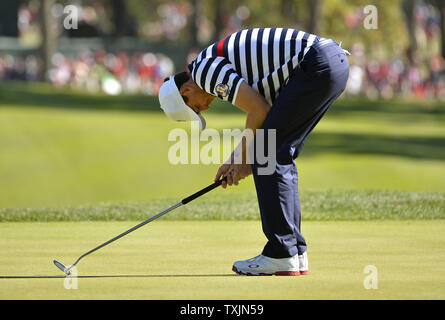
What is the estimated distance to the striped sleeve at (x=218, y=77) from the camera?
5.38 metres

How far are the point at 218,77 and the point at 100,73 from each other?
Result: 125 feet

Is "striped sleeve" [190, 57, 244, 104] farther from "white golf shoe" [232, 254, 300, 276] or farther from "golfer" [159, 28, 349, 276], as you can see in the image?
"white golf shoe" [232, 254, 300, 276]

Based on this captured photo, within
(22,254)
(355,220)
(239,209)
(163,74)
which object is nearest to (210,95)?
(22,254)

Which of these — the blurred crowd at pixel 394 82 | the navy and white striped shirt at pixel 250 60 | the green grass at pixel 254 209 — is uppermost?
the blurred crowd at pixel 394 82

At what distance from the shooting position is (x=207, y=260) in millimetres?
6016

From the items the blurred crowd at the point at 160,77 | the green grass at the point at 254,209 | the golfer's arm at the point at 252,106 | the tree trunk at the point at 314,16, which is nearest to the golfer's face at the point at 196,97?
the golfer's arm at the point at 252,106

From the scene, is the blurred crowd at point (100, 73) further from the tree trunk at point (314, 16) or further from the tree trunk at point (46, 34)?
the tree trunk at point (314, 16)

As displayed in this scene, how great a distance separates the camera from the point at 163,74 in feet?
149

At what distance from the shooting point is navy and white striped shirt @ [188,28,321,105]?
17.7ft

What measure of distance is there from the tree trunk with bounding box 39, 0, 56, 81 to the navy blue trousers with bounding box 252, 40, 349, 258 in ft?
103

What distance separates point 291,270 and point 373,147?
39.0ft

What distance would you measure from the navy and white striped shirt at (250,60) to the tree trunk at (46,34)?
3139 cm

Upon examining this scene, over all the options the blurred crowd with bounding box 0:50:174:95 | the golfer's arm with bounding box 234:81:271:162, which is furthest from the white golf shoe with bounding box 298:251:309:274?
the blurred crowd with bounding box 0:50:174:95
